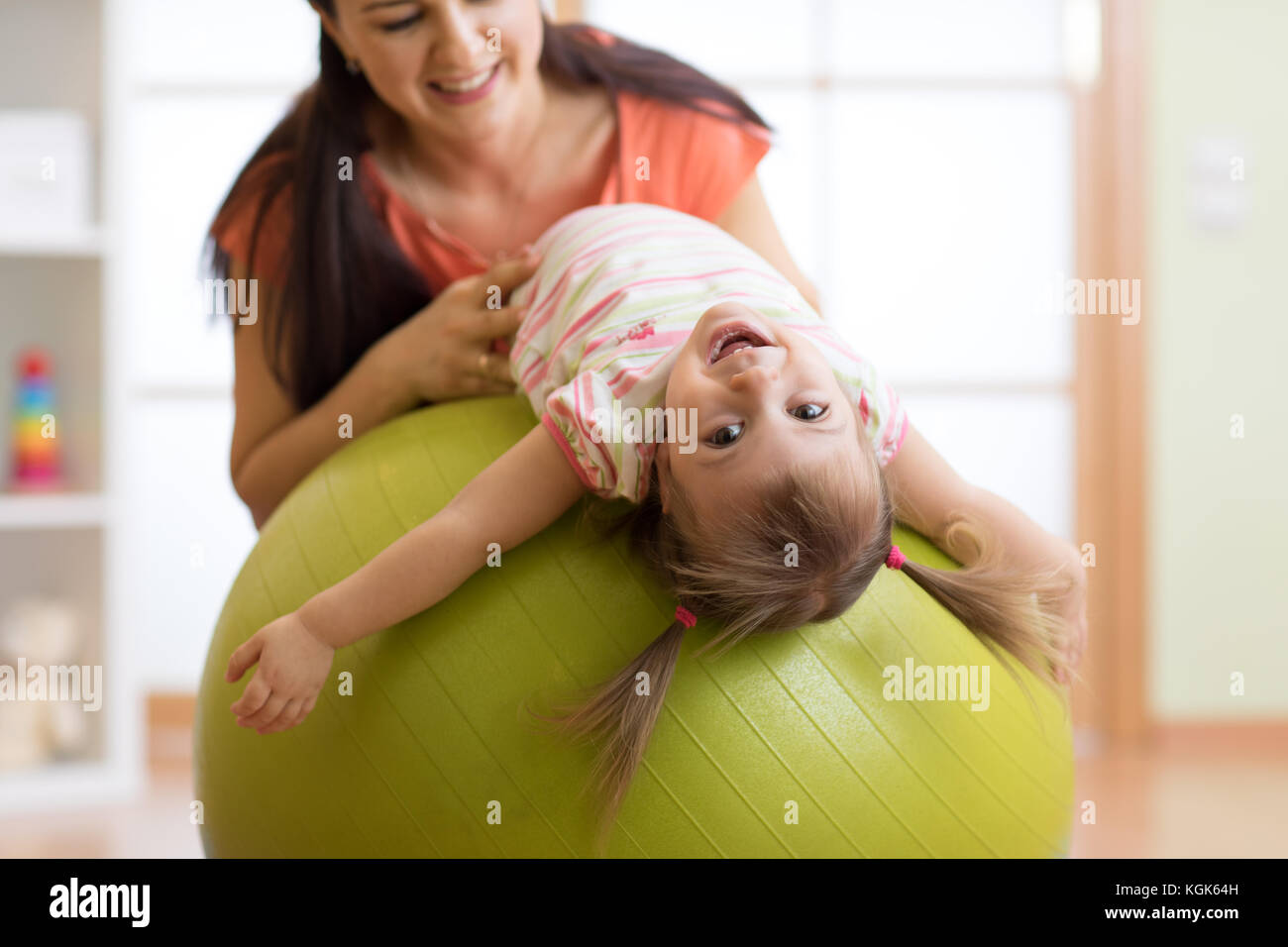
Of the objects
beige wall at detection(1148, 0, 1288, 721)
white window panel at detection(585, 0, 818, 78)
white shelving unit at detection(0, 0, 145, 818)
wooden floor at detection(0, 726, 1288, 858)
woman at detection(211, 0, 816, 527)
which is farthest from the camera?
white window panel at detection(585, 0, 818, 78)

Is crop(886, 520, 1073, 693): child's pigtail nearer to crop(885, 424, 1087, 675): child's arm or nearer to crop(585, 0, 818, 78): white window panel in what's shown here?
crop(885, 424, 1087, 675): child's arm

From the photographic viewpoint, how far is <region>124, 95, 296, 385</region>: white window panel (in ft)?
9.86

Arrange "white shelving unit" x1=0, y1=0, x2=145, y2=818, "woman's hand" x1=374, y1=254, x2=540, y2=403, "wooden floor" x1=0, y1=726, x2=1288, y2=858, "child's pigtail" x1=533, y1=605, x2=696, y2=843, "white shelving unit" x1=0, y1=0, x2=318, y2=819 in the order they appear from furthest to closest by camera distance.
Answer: "white shelving unit" x1=0, y1=0, x2=318, y2=819, "white shelving unit" x1=0, y1=0, x2=145, y2=818, "wooden floor" x1=0, y1=726, x2=1288, y2=858, "woman's hand" x1=374, y1=254, x2=540, y2=403, "child's pigtail" x1=533, y1=605, x2=696, y2=843

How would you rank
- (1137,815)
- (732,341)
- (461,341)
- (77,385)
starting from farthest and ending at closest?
1. (77,385)
2. (1137,815)
3. (461,341)
4. (732,341)

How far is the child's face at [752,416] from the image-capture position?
906mm

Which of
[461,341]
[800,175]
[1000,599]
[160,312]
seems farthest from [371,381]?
[160,312]

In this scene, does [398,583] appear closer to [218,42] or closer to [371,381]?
[371,381]

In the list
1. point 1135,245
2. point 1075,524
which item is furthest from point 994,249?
point 1075,524

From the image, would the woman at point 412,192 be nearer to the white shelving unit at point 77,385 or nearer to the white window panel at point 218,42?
the white shelving unit at point 77,385

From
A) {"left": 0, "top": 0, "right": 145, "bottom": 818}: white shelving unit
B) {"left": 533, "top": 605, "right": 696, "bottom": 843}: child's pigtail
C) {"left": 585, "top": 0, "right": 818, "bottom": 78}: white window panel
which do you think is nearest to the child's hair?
{"left": 533, "top": 605, "right": 696, "bottom": 843}: child's pigtail

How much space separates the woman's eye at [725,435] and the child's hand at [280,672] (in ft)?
1.06

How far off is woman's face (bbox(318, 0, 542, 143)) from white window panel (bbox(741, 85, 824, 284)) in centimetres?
168

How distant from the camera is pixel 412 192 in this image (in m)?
1.43

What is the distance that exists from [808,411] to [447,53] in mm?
569
